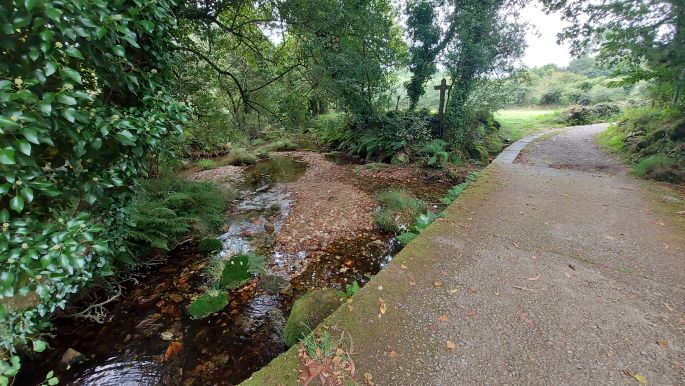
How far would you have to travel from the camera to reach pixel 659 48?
5.83m

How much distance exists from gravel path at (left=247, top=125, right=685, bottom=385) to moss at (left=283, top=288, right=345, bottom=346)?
48 cm

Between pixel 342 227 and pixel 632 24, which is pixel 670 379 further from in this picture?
pixel 632 24

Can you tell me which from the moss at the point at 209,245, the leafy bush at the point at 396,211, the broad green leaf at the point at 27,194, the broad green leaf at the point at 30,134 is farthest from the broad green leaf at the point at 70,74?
the leafy bush at the point at 396,211

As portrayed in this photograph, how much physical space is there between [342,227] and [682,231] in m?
4.86

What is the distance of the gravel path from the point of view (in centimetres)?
191

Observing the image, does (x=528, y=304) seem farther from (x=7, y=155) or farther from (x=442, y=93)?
(x=442, y=93)

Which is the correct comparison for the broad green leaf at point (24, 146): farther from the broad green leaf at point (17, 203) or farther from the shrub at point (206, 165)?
the shrub at point (206, 165)

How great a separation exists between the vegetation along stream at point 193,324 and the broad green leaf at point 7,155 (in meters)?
2.41

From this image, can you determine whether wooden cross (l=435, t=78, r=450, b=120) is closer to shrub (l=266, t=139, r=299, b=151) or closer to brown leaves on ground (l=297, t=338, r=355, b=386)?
shrub (l=266, t=139, r=299, b=151)

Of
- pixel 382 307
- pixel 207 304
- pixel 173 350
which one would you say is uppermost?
pixel 382 307

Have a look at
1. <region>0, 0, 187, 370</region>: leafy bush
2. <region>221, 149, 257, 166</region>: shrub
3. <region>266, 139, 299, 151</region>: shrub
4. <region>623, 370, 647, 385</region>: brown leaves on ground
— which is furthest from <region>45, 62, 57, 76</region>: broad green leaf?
<region>266, 139, 299, 151</region>: shrub

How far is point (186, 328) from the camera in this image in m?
3.20

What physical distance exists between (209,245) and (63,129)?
3588 millimetres

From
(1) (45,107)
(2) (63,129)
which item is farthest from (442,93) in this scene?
(1) (45,107)
